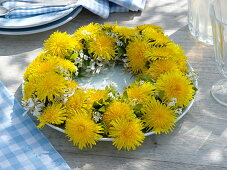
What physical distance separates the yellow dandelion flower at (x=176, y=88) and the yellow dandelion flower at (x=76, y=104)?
0.14 metres

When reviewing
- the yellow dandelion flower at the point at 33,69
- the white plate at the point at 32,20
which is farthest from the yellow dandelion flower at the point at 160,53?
the white plate at the point at 32,20

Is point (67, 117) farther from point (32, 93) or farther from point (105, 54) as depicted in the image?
point (105, 54)

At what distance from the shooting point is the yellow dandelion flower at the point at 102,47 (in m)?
0.92

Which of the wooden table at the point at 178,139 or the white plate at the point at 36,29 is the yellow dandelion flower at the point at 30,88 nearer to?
the wooden table at the point at 178,139

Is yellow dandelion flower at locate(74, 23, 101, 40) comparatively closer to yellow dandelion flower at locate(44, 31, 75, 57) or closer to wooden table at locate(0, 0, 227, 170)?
yellow dandelion flower at locate(44, 31, 75, 57)

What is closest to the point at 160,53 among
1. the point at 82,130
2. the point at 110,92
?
the point at 110,92

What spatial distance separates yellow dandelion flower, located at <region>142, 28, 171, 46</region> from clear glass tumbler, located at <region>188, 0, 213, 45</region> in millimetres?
164

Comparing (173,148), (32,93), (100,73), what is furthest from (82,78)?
(173,148)

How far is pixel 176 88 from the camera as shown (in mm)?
790

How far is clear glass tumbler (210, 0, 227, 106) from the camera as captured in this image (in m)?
0.80

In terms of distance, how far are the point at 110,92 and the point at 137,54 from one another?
0.40 feet

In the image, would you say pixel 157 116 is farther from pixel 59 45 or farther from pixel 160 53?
pixel 59 45

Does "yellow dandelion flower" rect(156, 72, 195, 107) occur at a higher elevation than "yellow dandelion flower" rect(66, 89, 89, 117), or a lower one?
higher

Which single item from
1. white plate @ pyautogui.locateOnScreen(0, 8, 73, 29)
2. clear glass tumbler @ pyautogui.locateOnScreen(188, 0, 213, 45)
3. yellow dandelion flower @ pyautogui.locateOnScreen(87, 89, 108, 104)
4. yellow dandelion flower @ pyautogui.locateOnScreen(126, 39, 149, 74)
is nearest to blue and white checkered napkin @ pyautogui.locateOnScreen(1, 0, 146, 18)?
white plate @ pyautogui.locateOnScreen(0, 8, 73, 29)
